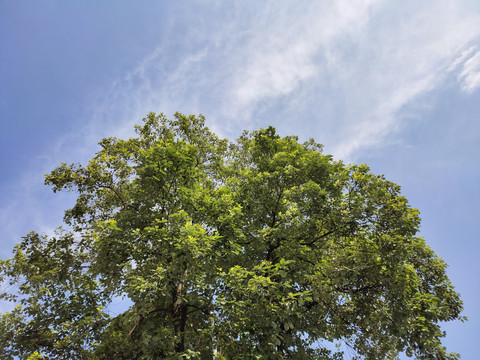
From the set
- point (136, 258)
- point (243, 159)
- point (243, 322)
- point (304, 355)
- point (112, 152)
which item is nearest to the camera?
point (243, 322)

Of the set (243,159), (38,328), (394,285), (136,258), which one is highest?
(243,159)

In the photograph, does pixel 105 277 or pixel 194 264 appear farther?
pixel 105 277

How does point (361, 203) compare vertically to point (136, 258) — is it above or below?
above

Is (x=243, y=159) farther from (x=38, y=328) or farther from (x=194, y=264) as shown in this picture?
(x=38, y=328)

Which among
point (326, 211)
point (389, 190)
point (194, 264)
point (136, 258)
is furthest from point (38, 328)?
point (389, 190)

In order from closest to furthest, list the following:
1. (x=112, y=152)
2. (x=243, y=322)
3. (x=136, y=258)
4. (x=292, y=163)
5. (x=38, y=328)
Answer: (x=243, y=322) < (x=136, y=258) < (x=38, y=328) < (x=292, y=163) < (x=112, y=152)

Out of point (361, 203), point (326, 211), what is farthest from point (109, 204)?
point (361, 203)

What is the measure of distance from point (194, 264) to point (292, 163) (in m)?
7.24

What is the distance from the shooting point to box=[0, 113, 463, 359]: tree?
29.2ft

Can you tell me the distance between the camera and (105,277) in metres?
10.1

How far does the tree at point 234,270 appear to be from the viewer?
890cm

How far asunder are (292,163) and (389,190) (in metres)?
4.61

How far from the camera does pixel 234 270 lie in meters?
8.60

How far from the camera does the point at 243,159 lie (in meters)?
18.2
